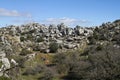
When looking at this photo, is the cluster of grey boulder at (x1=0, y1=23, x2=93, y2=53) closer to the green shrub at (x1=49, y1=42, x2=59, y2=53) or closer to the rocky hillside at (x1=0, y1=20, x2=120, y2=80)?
the rocky hillside at (x1=0, y1=20, x2=120, y2=80)

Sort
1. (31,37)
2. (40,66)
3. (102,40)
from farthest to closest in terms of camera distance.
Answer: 1. (31,37)
2. (102,40)
3. (40,66)

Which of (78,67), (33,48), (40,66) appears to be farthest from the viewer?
(33,48)

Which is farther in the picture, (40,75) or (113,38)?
(113,38)

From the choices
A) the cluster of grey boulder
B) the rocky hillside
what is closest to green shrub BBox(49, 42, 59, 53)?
the rocky hillside

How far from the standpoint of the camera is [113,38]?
8719cm

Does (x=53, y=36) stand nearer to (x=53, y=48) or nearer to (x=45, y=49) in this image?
(x=53, y=48)

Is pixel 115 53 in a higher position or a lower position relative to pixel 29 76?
higher

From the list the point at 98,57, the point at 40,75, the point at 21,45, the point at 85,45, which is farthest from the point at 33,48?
the point at 98,57

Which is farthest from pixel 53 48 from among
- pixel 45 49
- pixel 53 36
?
pixel 53 36

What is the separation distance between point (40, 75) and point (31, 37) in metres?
39.0

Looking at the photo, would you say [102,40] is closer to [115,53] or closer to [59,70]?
[59,70]

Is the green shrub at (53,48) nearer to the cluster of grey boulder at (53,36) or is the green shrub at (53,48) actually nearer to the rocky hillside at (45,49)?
the rocky hillside at (45,49)

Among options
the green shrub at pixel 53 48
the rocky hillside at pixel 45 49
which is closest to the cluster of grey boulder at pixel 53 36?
the rocky hillside at pixel 45 49

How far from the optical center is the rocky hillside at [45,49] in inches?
2459
